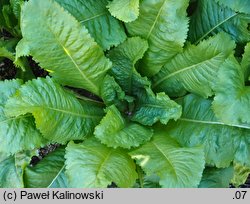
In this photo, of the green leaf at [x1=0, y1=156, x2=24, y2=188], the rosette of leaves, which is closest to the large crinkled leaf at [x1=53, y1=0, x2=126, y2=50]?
the rosette of leaves

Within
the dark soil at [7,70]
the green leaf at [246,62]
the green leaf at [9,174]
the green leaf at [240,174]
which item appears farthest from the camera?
the dark soil at [7,70]

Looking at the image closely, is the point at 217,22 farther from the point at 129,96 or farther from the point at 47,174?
→ the point at 47,174

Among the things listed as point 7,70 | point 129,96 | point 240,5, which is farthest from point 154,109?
point 7,70

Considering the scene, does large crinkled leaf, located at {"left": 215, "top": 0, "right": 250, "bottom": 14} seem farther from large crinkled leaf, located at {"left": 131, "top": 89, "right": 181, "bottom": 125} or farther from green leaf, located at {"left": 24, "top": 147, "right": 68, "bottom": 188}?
green leaf, located at {"left": 24, "top": 147, "right": 68, "bottom": 188}

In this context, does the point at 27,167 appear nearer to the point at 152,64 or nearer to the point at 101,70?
the point at 101,70

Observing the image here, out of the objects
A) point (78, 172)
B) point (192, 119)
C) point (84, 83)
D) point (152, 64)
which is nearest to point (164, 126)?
point (192, 119)

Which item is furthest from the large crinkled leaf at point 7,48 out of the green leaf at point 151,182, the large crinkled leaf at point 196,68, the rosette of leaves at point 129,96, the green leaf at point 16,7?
the green leaf at point 151,182

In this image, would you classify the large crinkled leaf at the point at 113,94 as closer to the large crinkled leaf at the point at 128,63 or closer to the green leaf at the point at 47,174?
the large crinkled leaf at the point at 128,63
